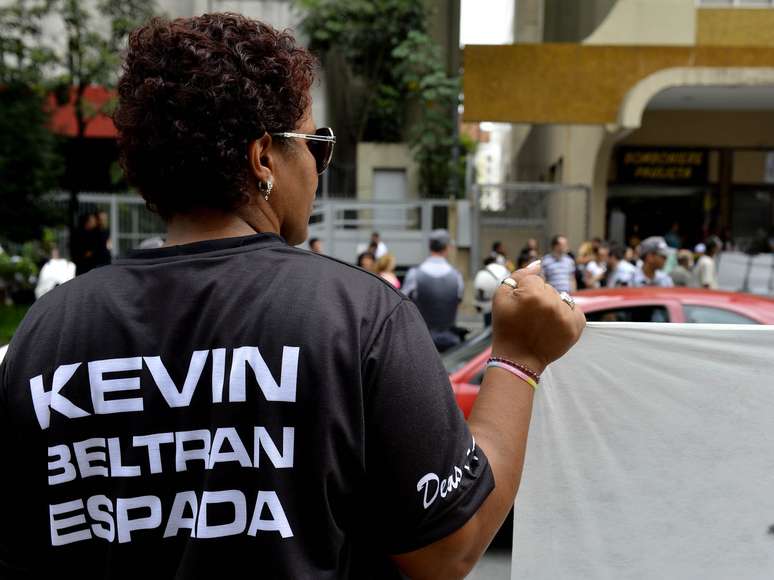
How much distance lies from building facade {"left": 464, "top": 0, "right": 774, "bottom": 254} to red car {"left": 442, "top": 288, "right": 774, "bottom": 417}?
9985 millimetres

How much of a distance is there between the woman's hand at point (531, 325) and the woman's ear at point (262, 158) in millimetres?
418

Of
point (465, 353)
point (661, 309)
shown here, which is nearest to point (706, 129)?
point (661, 309)

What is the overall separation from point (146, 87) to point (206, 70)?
0.32 ft

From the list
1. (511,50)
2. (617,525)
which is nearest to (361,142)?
(511,50)

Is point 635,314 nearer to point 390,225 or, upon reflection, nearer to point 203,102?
point 203,102

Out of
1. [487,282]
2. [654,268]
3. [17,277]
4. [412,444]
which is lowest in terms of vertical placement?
[17,277]

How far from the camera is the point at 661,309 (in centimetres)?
593

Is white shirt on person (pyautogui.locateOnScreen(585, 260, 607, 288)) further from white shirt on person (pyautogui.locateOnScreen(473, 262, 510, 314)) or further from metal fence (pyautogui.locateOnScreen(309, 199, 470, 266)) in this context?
metal fence (pyautogui.locateOnScreen(309, 199, 470, 266))

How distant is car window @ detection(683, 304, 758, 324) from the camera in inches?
227

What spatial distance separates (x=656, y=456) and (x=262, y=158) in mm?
1228

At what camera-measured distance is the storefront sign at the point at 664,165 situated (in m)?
22.2

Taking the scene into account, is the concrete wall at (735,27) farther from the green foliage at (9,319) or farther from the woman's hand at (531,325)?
the woman's hand at (531,325)

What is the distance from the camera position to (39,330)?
1404 mm

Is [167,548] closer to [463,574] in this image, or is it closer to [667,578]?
[463,574]
